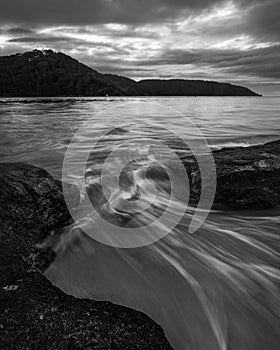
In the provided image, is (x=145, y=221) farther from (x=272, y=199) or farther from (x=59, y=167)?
(x=59, y=167)

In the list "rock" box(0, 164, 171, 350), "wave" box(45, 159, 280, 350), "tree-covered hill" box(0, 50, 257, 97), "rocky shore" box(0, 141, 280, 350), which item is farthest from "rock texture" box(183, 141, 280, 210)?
"tree-covered hill" box(0, 50, 257, 97)

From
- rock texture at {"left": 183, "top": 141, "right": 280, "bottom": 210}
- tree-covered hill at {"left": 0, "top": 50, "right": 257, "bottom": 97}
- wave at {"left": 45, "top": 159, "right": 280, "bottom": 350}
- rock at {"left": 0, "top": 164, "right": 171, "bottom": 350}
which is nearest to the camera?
rock at {"left": 0, "top": 164, "right": 171, "bottom": 350}

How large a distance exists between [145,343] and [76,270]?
52.3 inches

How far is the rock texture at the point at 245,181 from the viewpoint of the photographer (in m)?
4.99

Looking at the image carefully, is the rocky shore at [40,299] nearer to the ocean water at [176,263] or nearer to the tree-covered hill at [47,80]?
the ocean water at [176,263]

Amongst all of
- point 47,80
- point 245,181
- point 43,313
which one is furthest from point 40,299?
point 47,80

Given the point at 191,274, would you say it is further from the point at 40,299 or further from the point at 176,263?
the point at 40,299

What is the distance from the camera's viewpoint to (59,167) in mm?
7559

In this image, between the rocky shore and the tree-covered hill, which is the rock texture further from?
the tree-covered hill

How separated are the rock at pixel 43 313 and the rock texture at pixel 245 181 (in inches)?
129

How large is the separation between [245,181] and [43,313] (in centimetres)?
427

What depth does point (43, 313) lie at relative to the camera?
210 centimetres

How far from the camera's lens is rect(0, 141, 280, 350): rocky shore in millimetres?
1946

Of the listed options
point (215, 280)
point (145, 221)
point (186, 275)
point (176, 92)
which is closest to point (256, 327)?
point (215, 280)
